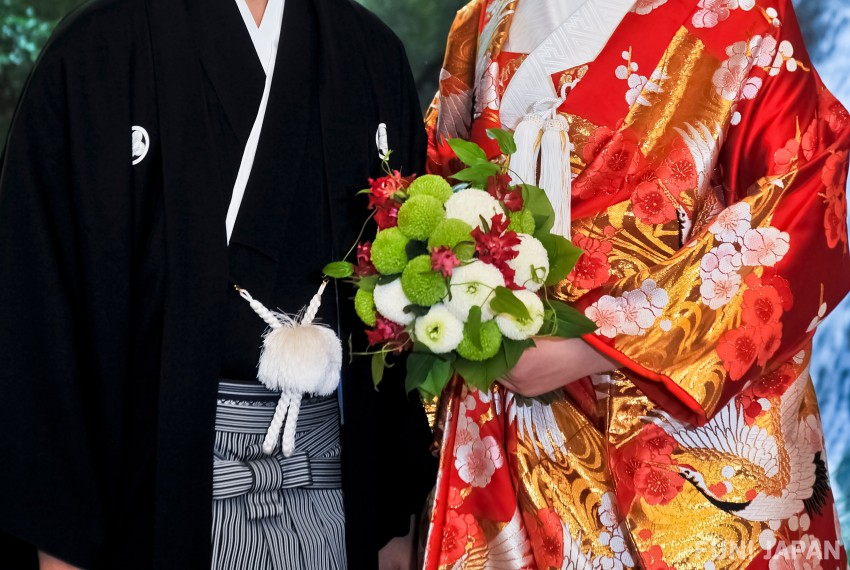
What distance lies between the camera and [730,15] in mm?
1901

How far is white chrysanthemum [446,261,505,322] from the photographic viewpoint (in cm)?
148

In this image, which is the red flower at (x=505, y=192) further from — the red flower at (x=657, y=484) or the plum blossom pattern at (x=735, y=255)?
the red flower at (x=657, y=484)

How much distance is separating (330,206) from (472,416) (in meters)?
0.51

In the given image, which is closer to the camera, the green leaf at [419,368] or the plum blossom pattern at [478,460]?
the green leaf at [419,368]

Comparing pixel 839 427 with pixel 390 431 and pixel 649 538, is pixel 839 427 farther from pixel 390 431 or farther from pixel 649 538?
pixel 390 431

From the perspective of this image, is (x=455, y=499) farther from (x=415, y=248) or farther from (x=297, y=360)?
(x=415, y=248)

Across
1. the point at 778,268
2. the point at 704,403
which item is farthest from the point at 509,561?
the point at 778,268

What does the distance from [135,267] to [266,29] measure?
0.49 meters

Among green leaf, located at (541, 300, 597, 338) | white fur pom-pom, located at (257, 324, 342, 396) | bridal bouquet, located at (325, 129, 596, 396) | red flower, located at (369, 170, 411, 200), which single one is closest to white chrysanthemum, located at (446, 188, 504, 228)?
bridal bouquet, located at (325, 129, 596, 396)

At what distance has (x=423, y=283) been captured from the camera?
58.5 inches

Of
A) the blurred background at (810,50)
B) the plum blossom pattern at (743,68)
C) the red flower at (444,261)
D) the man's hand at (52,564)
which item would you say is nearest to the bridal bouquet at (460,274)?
the red flower at (444,261)

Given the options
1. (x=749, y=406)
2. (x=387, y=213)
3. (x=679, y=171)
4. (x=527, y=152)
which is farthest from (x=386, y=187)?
(x=749, y=406)

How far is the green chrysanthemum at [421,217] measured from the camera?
5.01 ft

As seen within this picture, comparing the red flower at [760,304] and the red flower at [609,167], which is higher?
the red flower at [609,167]
